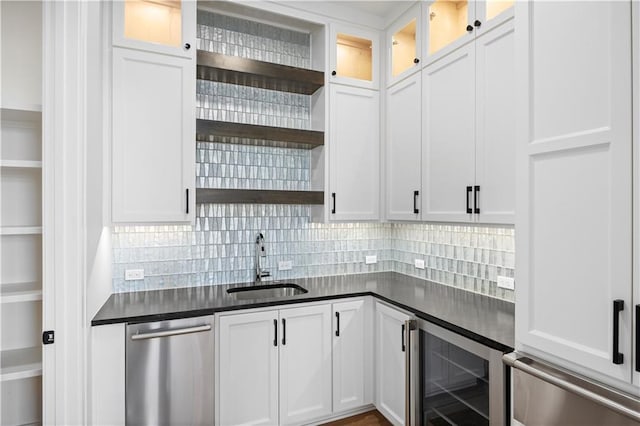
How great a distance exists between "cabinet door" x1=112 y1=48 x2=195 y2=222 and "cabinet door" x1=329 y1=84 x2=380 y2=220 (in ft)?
3.36

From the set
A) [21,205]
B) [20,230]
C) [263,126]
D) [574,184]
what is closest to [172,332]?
[20,230]

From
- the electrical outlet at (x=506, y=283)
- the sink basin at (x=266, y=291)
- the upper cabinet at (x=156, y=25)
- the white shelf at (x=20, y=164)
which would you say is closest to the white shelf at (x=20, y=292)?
the white shelf at (x=20, y=164)

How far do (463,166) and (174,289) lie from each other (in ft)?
6.83

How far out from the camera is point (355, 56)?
285 centimetres

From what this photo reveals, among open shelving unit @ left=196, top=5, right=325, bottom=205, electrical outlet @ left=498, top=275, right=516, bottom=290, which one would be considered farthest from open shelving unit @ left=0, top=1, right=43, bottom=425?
electrical outlet @ left=498, top=275, right=516, bottom=290

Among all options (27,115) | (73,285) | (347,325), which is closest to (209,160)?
(27,115)

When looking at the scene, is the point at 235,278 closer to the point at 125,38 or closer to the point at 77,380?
the point at 77,380

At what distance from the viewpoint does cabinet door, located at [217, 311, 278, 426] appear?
2.10 meters

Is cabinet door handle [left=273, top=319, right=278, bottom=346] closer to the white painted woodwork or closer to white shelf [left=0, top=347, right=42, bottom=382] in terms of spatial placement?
the white painted woodwork

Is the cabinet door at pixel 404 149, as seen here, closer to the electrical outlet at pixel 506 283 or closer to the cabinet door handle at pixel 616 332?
the electrical outlet at pixel 506 283

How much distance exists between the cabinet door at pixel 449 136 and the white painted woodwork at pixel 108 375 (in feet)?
6.53

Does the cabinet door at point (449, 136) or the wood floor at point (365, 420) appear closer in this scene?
the cabinet door at point (449, 136)

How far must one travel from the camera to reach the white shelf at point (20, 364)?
63.8 inches

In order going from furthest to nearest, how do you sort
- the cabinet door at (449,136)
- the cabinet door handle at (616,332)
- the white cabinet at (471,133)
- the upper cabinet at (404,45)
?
1. the upper cabinet at (404,45)
2. the cabinet door at (449,136)
3. the white cabinet at (471,133)
4. the cabinet door handle at (616,332)
